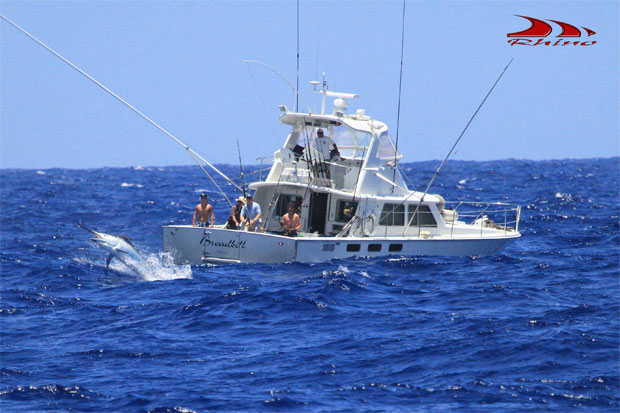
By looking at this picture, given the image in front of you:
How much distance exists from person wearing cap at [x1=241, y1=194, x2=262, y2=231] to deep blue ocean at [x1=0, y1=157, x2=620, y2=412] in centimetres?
113

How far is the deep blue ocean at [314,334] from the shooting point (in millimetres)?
10539

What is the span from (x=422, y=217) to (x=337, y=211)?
2.32 metres

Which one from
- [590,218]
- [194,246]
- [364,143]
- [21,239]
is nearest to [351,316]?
[194,246]

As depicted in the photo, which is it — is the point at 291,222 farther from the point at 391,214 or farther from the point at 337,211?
the point at 391,214

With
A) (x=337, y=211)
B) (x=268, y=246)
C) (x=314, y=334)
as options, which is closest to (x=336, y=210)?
(x=337, y=211)

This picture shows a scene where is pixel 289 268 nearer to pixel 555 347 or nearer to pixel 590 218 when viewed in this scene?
pixel 555 347

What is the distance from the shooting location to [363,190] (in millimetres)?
20312

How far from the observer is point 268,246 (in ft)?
62.1

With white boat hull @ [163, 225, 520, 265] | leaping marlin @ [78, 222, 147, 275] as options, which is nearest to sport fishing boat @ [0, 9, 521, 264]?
white boat hull @ [163, 225, 520, 265]

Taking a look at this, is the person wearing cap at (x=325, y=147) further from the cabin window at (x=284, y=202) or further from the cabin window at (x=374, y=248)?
the cabin window at (x=374, y=248)

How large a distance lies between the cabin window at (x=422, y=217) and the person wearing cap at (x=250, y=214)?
158 inches

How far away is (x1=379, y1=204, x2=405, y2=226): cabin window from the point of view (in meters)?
20.7

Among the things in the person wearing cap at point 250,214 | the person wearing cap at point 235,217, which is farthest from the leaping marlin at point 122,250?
the person wearing cap at point 250,214

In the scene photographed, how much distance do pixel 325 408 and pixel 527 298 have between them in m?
7.19
